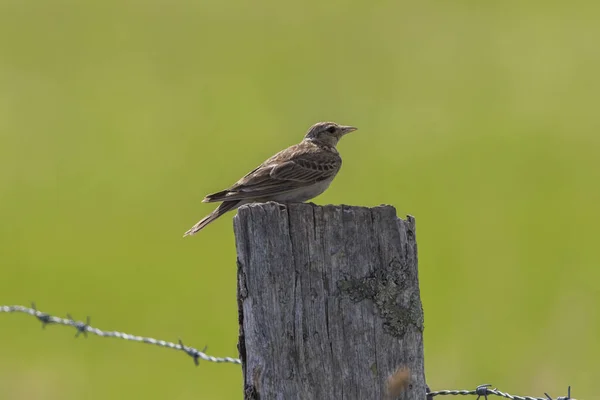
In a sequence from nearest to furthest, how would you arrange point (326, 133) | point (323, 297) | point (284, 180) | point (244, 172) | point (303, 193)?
point (323, 297) < point (284, 180) < point (303, 193) < point (326, 133) < point (244, 172)

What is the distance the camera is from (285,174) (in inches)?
317

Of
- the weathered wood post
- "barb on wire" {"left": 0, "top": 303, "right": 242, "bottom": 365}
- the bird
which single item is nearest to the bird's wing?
the bird

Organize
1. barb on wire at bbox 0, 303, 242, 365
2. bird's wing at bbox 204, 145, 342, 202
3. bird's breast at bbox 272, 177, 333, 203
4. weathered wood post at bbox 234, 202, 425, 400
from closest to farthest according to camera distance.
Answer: weathered wood post at bbox 234, 202, 425, 400
barb on wire at bbox 0, 303, 242, 365
bird's wing at bbox 204, 145, 342, 202
bird's breast at bbox 272, 177, 333, 203

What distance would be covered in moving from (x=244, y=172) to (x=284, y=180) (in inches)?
480

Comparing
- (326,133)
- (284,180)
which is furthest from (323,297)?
(326,133)

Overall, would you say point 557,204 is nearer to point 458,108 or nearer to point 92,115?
point 458,108

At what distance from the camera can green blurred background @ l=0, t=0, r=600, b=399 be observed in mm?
14383

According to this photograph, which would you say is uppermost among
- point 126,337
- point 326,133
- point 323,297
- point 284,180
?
point 326,133

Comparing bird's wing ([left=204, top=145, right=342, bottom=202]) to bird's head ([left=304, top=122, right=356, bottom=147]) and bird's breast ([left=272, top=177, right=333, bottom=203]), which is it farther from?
bird's head ([left=304, top=122, right=356, bottom=147])

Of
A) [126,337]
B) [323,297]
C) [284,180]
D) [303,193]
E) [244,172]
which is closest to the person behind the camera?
[323,297]

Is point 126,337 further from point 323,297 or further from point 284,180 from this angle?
point 323,297

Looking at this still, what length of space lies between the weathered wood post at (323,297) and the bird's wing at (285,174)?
2.91 metres

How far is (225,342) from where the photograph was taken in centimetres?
1416

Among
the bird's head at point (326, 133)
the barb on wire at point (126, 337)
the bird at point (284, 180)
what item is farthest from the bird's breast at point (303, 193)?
the barb on wire at point (126, 337)
